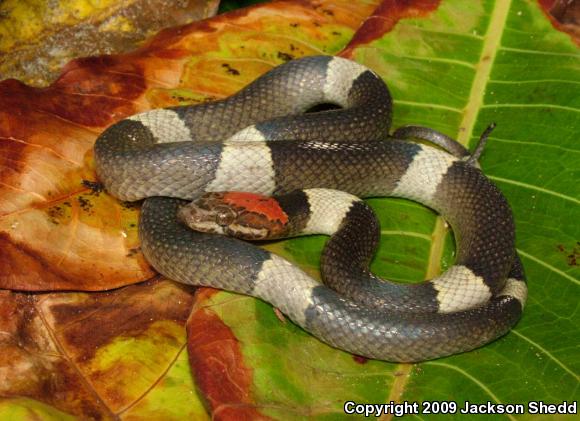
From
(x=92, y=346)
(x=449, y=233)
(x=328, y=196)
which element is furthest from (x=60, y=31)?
(x=449, y=233)

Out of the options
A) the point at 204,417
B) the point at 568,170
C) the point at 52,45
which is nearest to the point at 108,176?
the point at 204,417

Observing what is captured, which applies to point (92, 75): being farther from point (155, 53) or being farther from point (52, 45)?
point (52, 45)

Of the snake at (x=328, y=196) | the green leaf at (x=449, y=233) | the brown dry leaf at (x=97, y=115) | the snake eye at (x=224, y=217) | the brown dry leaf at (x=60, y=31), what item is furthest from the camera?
the brown dry leaf at (x=60, y=31)

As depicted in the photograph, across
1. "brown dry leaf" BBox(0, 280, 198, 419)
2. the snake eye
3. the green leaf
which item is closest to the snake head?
the snake eye

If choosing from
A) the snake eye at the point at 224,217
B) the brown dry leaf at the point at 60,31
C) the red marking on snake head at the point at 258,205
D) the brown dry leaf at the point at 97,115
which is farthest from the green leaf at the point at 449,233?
the brown dry leaf at the point at 60,31

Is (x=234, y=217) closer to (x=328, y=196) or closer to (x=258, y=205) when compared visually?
(x=258, y=205)

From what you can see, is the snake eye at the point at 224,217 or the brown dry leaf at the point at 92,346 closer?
the brown dry leaf at the point at 92,346

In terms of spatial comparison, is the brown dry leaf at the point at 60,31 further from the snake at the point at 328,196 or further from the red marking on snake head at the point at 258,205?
the red marking on snake head at the point at 258,205
